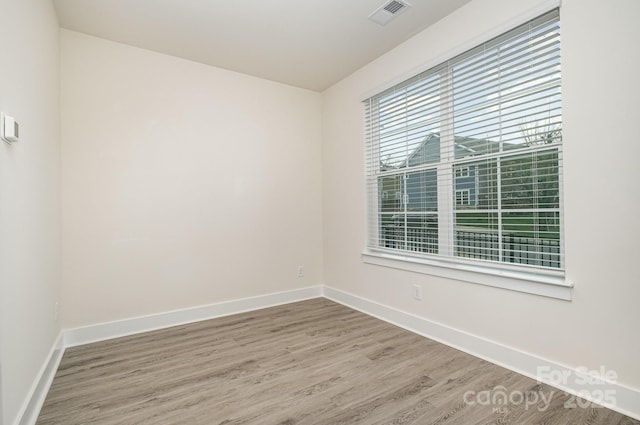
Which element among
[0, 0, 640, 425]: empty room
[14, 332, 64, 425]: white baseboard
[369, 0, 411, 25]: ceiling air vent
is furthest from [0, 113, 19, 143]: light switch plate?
[369, 0, 411, 25]: ceiling air vent

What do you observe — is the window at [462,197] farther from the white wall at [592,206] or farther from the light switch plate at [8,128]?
the light switch plate at [8,128]

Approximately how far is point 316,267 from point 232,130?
202cm

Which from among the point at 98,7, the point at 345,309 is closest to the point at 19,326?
the point at 98,7

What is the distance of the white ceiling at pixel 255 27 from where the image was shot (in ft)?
8.08

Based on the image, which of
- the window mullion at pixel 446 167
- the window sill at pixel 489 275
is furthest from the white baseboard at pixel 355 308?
the window mullion at pixel 446 167

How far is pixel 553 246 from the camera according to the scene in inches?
81.6

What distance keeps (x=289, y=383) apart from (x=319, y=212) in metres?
2.44

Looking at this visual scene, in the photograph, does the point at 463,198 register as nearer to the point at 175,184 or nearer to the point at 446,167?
the point at 446,167

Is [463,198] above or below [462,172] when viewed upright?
below

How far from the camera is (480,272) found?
2410mm

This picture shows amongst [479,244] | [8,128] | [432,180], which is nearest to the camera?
[8,128]

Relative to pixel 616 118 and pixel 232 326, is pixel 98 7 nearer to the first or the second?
pixel 232 326

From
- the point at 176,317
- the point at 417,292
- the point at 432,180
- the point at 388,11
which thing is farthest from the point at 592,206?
the point at 176,317

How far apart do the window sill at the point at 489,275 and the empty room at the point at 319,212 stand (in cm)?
1
